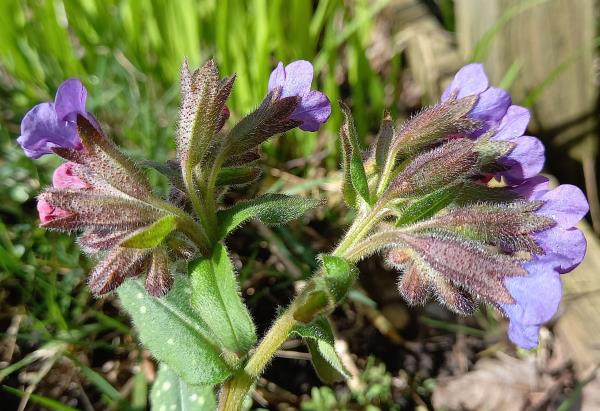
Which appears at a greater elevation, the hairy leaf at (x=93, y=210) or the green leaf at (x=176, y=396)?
the hairy leaf at (x=93, y=210)

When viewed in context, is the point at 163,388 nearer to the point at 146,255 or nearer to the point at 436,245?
the point at 146,255

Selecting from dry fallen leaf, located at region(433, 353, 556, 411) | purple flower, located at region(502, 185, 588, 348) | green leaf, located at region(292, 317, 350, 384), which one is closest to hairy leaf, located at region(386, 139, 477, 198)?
purple flower, located at region(502, 185, 588, 348)

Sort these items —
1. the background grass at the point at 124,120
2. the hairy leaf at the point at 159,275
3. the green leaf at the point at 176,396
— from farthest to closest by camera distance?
the background grass at the point at 124,120 → the green leaf at the point at 176,396 → the hairy leaf at the point at 159,275

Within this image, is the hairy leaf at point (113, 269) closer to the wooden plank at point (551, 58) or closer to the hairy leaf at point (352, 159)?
the hairy leaf at point (352, 159)

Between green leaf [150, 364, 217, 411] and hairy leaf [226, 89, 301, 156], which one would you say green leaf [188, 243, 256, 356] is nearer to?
hairy leaf [226, 89, 301, 156]

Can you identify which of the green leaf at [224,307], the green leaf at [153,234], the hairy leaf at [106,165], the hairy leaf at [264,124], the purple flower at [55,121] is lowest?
the green leaf at [224,307]

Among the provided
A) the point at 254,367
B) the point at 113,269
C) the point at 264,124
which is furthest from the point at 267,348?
the point at 264,124

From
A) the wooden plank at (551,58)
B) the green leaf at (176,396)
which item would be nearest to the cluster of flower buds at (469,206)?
the green leaf at (176,396)

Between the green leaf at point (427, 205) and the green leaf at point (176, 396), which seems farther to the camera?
the green leaf at point (176, 396)
